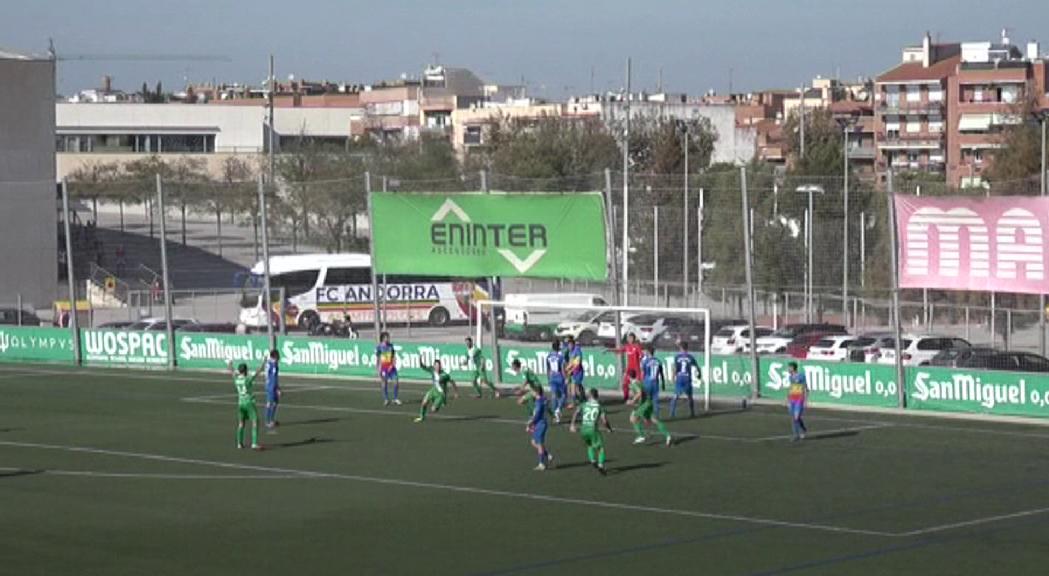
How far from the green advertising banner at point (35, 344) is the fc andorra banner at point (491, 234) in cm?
1424

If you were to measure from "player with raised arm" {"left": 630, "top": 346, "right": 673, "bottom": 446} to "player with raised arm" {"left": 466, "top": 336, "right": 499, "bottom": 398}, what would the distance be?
798cm

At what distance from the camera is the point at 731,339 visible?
47.4m

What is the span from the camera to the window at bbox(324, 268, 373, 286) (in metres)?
71.2

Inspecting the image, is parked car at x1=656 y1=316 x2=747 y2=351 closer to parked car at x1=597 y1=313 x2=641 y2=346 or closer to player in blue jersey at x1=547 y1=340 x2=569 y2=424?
parked car at x1=597 y1=313 x2=641 y2=346

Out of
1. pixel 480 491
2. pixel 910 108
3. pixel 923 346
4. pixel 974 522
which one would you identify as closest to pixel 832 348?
pixel 923 346

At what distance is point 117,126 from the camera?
12625 cm

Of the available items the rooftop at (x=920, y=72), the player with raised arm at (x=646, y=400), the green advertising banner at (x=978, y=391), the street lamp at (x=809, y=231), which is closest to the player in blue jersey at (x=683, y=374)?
the player with raised arm at (x=646, y=400)

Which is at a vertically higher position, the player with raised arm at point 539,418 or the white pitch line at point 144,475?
the player with raised arm at point 539,418

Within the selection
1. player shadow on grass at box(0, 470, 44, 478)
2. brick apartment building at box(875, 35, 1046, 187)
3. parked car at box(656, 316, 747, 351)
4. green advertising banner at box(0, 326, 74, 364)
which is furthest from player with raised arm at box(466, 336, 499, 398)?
brick apartment building at box(875, 35, 1046, 187)

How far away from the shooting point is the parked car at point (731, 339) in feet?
155

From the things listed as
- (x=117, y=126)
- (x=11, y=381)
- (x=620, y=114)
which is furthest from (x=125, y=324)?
(x=117, y=126)

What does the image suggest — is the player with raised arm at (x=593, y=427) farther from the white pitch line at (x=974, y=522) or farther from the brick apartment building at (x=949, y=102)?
the brick apartment building at (x=949, y=102)

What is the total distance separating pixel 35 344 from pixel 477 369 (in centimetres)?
2108

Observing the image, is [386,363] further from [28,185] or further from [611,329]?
[28,185]
